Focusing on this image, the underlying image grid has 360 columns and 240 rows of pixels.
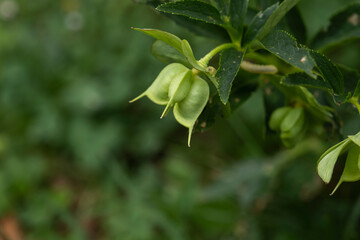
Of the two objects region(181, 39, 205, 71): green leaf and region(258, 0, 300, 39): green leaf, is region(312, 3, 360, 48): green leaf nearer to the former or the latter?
region(258, 0, 300, 39): green leaf

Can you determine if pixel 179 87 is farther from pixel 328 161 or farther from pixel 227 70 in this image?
pixel 328 161

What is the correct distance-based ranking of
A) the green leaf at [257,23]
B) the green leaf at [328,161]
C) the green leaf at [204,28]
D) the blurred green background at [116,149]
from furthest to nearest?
the blurred green background at [116,149]
the green leaf at [204,28]
the green leaf at [257,23]
the green leaf at [328,161]

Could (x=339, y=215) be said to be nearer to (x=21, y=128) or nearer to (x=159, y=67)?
(x=159, y=67)

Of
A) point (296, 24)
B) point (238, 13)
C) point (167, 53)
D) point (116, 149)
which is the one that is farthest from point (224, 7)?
point (116, 149)

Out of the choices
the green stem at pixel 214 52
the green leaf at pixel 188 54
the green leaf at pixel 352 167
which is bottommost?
the green leaf at pixel 352 167

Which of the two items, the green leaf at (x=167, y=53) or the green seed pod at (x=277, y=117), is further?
the green seed pod at (x=277, y=117)

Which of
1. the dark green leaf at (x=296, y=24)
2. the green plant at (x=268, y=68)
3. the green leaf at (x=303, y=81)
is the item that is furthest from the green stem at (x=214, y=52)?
the dark green leaf at (x=296, y=24)

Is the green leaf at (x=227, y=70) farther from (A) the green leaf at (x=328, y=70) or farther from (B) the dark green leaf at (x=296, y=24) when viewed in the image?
(B) the dark green leaf at (x=296, y=24)

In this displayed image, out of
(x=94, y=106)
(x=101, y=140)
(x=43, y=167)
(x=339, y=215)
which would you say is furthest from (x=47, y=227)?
(x=339, y=215)
